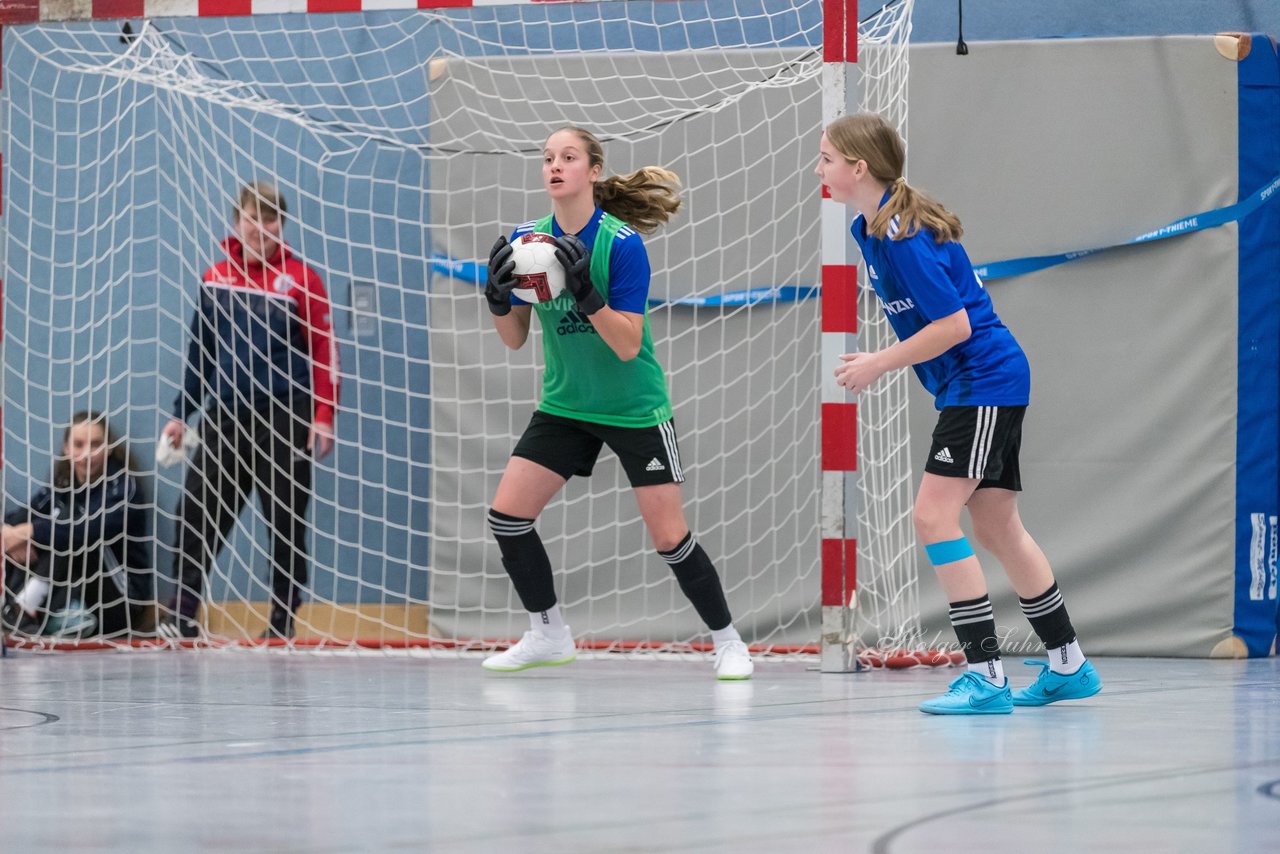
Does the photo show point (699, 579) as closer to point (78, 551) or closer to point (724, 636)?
point (724, 636)

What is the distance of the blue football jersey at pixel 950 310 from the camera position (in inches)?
171

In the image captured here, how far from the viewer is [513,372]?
279 inches

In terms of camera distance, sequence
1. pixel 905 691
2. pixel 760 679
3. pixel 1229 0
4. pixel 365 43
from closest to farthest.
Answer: pixel 905 691, pixel 760 679, pixel 1229 0, pixel 365 43

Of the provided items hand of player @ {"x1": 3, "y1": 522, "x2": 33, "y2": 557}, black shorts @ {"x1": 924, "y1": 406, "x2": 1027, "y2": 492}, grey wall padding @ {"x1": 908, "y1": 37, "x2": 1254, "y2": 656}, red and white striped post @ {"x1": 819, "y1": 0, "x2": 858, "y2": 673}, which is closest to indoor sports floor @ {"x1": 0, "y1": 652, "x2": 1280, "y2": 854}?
red and white striped post @ {"x1": 819, "y1": 0, "x2": 858, "y2": 673}

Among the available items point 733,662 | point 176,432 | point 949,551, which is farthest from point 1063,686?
point 176,432

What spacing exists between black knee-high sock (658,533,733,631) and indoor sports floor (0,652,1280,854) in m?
0.21

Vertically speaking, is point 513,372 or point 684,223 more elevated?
point 684,223

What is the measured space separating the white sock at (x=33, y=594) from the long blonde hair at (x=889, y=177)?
4071 millimetres

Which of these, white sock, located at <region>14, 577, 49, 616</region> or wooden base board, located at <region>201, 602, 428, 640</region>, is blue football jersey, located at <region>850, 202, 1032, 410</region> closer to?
wooden base board, located at <region>201, 602, 428, 640</region>

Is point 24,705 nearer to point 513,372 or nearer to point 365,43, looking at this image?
point 513,372

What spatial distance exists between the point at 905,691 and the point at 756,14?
3145 mm

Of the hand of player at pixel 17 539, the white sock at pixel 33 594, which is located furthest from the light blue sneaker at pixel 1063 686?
the hand of player at pixel 17 539

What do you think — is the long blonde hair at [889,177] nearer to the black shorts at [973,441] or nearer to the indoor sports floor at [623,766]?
the black shorts at [973,441]

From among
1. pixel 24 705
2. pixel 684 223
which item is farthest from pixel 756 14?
pixel 24 705
